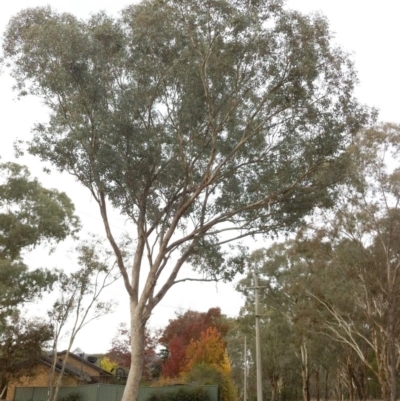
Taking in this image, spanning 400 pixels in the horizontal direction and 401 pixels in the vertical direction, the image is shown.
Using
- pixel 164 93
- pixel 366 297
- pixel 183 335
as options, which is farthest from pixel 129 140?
pixel 183 335

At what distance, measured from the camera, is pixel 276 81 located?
16422mm

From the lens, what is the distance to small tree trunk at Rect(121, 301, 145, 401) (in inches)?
620

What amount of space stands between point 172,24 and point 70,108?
3711mm

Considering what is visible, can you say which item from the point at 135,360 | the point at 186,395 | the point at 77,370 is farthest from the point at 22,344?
the point at 135,360

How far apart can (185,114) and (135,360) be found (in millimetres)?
6975

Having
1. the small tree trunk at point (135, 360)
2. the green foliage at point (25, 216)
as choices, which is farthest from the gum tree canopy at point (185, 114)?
the green foliage at point (25, 216)

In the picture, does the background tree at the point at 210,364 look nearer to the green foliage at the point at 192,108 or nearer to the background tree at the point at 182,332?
the background tree at the point at 182,332

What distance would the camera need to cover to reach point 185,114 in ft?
55.0

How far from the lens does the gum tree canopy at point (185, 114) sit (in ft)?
52.5

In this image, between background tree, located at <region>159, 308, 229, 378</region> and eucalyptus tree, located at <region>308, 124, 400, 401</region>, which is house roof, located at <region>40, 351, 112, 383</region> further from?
eucalyptus tree, located at <region>308, 124, 400, 401</region>

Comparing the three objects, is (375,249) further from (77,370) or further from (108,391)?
(77,370)

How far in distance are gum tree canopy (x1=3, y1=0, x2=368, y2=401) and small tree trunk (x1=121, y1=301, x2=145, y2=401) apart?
30 millimetres

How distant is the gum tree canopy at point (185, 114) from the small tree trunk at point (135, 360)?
0.10 ft

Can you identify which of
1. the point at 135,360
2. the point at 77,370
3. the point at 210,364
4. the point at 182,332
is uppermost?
the point at 182,332
